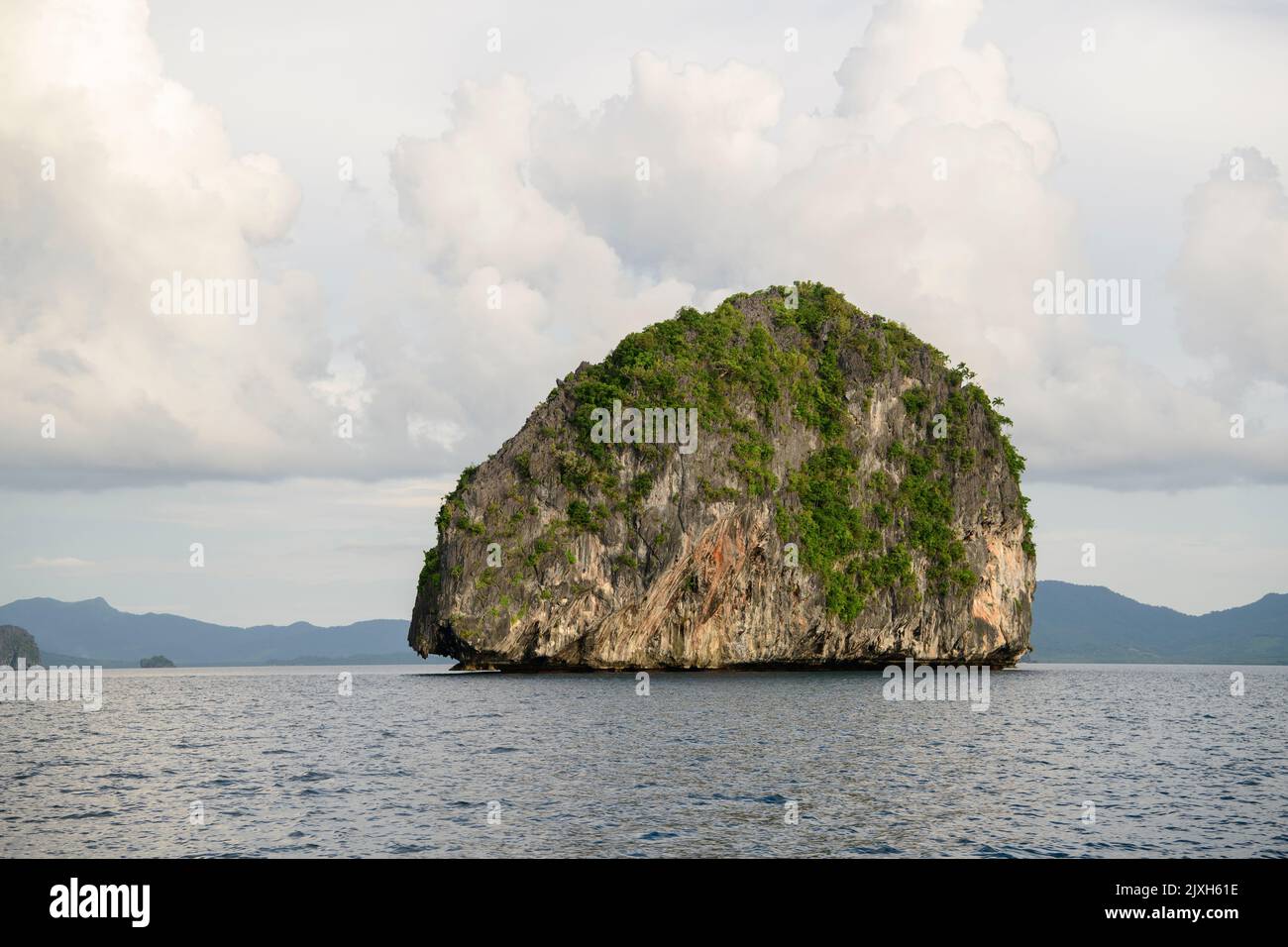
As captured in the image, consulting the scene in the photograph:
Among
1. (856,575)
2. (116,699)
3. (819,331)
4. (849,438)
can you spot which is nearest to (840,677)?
(856,575)

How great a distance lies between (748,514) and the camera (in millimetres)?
96375

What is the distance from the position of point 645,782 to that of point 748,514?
65.6 m

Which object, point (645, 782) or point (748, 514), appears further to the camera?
point (748, 514)

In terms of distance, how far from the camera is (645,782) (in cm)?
3161

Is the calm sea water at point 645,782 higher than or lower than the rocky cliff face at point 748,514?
lower

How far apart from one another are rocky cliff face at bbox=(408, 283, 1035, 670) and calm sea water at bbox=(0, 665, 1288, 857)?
2873 centimetres

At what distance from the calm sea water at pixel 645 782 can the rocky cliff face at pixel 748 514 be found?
94.2ft

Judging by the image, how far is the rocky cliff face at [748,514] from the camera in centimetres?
9062

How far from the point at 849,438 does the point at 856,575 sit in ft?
43.5

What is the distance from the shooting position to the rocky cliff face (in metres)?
90.6

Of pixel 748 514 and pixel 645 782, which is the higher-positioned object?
pixel 748 514

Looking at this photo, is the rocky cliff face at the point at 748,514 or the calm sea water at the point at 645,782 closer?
the calm sea water at the point at 645,782
